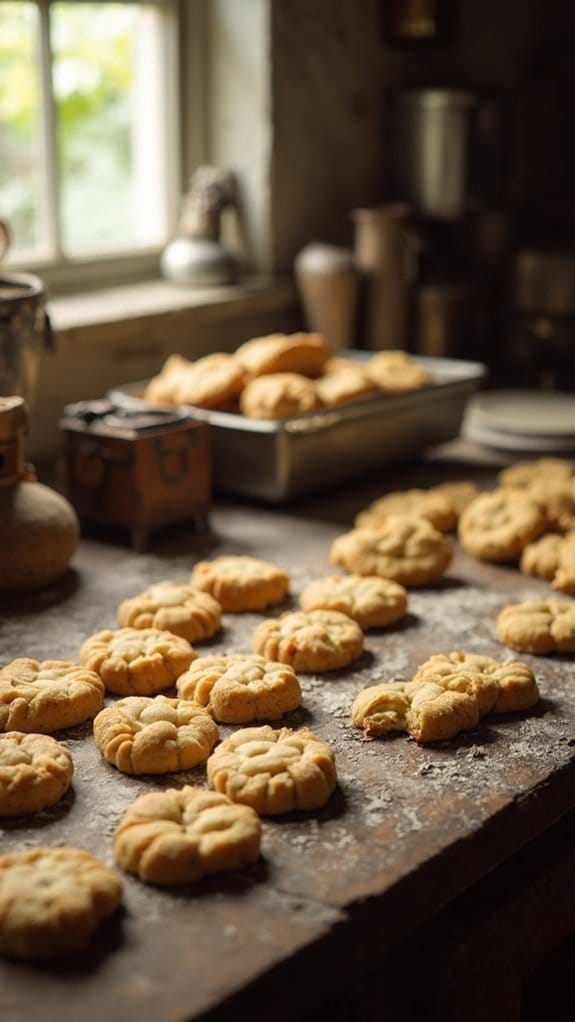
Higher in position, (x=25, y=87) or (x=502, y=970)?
(x=25, y=87)

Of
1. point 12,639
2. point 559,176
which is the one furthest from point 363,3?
point 12,639

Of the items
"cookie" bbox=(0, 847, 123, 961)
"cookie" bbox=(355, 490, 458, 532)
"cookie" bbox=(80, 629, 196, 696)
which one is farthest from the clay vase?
"cookie" bbox=(0, 847, 123, 961)

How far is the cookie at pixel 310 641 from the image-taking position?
2.22 meters

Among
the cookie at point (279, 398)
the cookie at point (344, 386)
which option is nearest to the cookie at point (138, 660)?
the cookie at point (279, 398)

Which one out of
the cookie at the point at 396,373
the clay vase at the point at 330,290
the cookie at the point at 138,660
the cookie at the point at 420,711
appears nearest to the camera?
the cookie at the point at 420,711

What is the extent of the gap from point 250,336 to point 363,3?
4.12ft

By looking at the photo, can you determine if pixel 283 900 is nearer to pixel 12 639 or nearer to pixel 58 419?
pixel 12 639

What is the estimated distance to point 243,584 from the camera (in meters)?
2.52

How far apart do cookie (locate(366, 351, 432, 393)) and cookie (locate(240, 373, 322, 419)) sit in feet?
0.93

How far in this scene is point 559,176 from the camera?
5578mm

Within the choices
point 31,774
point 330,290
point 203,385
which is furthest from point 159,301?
point 31,774

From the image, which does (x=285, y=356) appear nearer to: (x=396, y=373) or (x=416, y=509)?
(x=396, y=373)

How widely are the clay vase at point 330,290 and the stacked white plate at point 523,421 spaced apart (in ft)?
1.69

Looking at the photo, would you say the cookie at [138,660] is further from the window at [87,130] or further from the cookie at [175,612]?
the window at [87,130]
